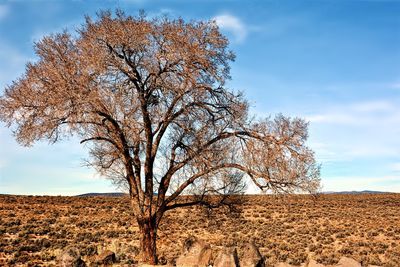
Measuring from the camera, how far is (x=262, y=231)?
37906 mm

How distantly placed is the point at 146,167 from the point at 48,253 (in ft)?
37.9

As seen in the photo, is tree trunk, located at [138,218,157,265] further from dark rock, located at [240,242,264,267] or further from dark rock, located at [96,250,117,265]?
dark rock, located at [240,242,264,267]

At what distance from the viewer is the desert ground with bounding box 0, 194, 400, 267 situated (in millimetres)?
24016

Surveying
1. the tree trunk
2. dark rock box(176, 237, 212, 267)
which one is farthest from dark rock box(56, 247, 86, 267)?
dark rock box(176, 237, 212, 267)

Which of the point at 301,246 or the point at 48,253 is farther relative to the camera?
the point at 301,246

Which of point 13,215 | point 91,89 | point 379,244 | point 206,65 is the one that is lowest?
point 379,244

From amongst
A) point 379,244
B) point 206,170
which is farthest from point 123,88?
point 379,244

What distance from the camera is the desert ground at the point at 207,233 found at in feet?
78.8

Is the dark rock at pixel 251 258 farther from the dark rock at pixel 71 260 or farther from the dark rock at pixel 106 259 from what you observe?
the dark rock at pixel 106 259

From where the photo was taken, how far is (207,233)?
3656 centimetres

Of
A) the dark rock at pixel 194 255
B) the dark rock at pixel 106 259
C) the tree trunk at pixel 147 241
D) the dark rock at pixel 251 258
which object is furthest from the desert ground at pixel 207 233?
the tree trunk at pixel 147 241

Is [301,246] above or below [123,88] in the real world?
below

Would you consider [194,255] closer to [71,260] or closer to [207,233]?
[71,260]

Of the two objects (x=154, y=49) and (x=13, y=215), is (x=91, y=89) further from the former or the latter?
(x=13, y=215)
